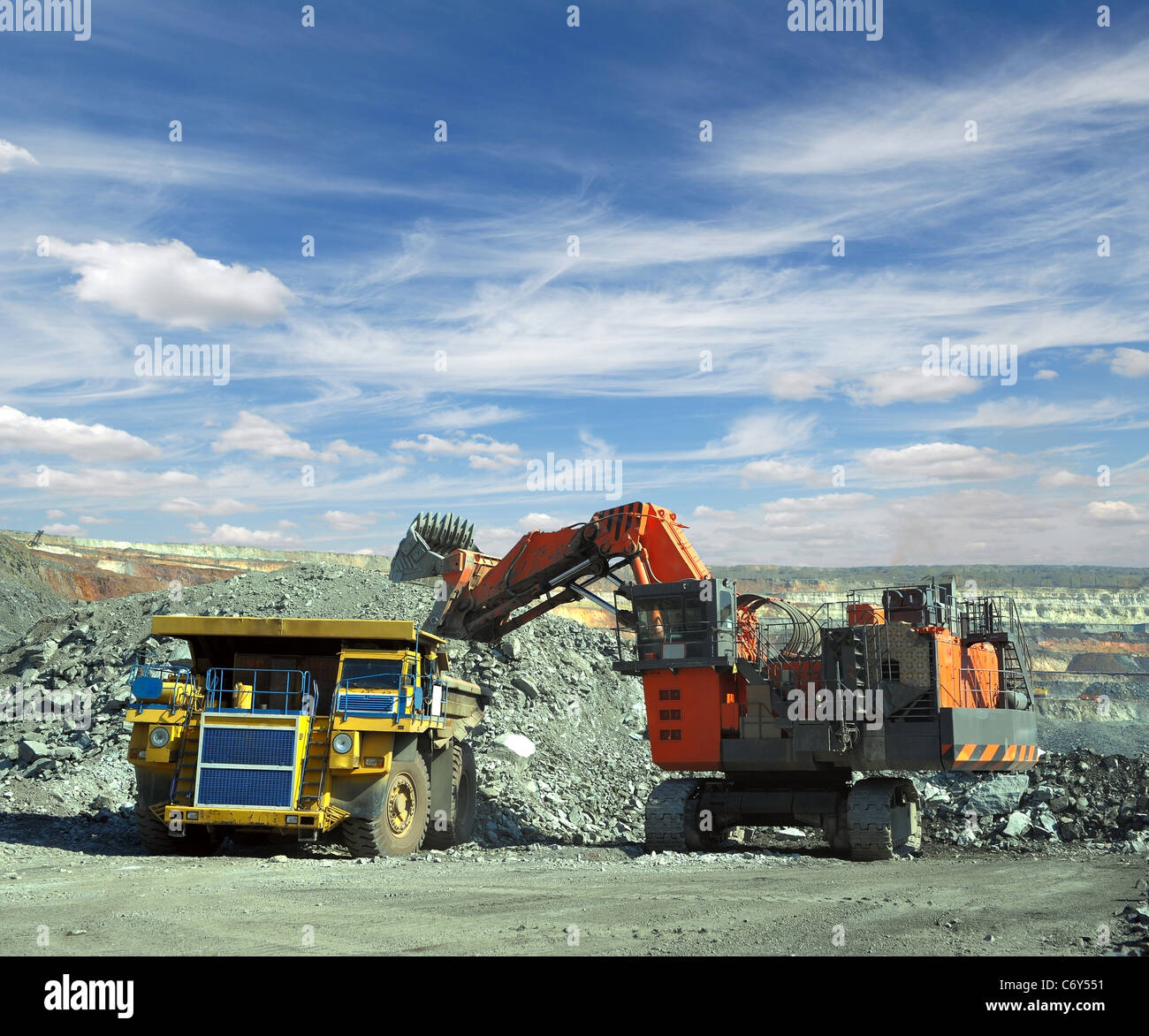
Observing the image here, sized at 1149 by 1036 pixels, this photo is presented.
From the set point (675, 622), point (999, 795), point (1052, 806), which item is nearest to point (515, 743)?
point (675, 622)

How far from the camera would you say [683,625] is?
1563 centimetres

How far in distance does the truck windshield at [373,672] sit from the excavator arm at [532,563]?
11.3ft

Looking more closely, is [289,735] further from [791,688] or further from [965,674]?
[965,674]

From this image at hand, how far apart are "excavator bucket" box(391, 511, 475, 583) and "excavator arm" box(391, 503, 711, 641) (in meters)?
0.01

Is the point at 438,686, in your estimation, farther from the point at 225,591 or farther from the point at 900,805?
the point at 225,591

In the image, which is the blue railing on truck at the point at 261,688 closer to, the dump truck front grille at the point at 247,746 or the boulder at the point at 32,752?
the dump truck front grille at the point at 247,746

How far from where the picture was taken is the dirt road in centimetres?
808

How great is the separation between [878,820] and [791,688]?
2.01 meters

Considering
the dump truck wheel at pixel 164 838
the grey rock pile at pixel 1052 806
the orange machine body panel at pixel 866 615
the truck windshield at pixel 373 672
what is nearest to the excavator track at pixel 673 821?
the orange machine body panel at pixel 866 615

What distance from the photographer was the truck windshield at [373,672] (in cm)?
1386

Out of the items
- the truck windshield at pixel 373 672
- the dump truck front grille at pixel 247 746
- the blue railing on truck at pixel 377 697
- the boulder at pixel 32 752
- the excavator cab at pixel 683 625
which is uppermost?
the excavator cab at pixel 683 625

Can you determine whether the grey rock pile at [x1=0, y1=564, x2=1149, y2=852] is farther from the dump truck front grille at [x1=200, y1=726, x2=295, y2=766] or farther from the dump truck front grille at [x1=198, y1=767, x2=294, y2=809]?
the dump truck front grille at [x1=200, y1=726, x2=295, y2=766]

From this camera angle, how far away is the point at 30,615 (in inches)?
1775

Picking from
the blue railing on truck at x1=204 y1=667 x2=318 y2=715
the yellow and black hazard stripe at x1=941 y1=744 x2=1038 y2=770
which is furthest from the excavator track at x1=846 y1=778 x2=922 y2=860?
the blue railing on truck at x1=204 y1=667 x2=318 y2=715
